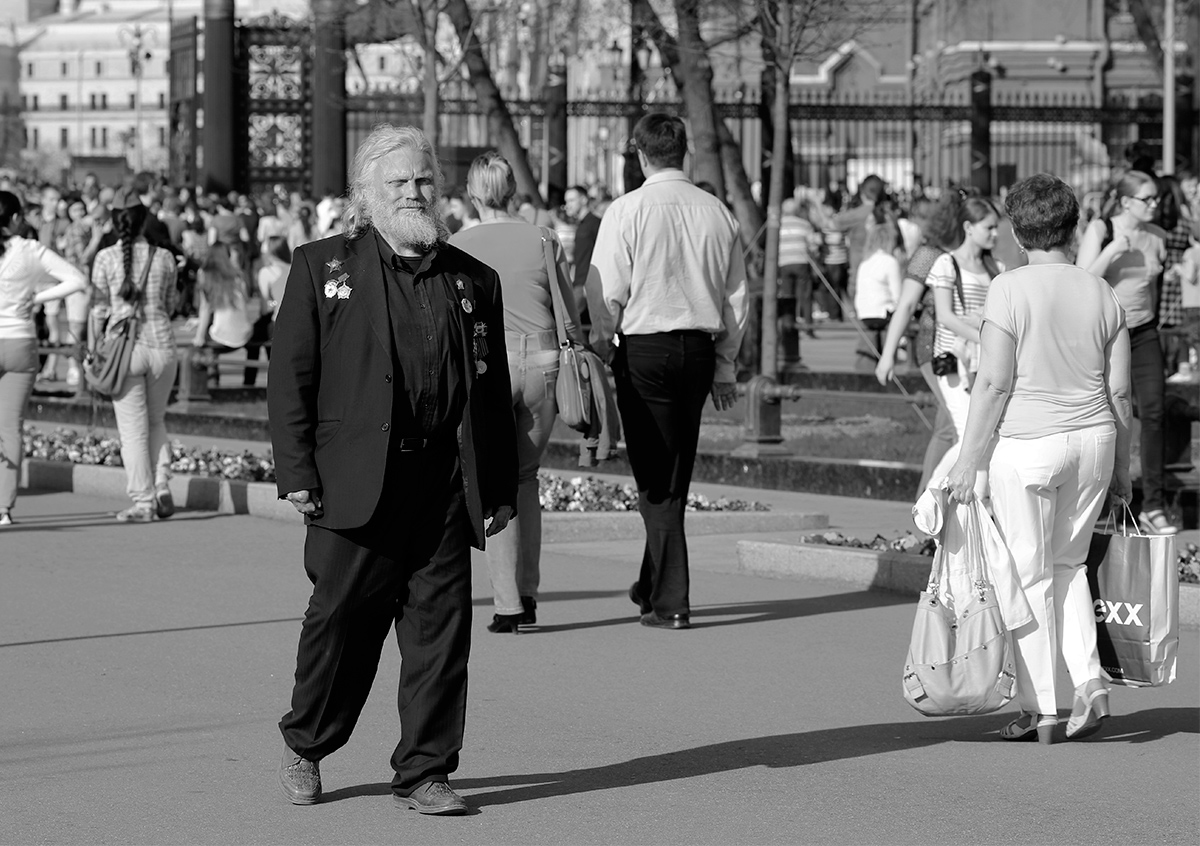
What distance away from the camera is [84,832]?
17.8ft

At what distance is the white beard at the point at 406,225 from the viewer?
5559 mm

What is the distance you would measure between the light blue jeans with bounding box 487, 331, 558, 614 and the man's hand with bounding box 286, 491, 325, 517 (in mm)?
2647

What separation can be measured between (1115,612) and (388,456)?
2.61 meters

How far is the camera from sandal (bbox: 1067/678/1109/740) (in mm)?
6539

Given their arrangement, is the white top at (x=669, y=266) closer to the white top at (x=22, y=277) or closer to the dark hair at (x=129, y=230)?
the dark hair at (x=129, y=230)

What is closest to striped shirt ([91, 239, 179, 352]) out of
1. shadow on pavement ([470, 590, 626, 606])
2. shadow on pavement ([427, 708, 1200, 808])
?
shadow on pavement ([470, 590, 626, 606])

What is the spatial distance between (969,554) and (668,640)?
2.24m

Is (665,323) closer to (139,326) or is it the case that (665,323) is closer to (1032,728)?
(1032,728)

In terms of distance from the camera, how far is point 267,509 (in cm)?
1213

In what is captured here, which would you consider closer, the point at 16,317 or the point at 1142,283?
the point at 1142,283

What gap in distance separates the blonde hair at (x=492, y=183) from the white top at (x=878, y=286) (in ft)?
37.3

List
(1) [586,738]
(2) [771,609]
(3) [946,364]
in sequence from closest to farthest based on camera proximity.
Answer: (1) [586,738]
(2) [771,609]
(3) [946,364]

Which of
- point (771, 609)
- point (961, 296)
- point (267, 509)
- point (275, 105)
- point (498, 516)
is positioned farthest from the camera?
point (275, 105)

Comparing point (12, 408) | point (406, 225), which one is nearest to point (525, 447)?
point (406, 225)
